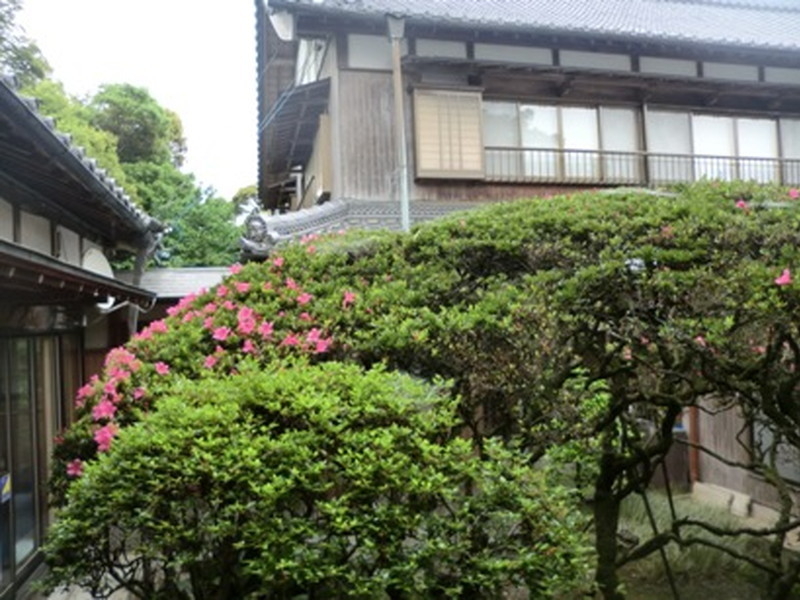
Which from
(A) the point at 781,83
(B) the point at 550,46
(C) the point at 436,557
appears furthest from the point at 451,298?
(A) the point at 781,83

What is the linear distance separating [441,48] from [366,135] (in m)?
2.02

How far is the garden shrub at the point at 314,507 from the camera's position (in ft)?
9.57

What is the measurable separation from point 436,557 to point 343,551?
41 centimetres

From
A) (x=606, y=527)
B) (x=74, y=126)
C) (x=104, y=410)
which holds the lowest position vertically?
(x=606, y=527)

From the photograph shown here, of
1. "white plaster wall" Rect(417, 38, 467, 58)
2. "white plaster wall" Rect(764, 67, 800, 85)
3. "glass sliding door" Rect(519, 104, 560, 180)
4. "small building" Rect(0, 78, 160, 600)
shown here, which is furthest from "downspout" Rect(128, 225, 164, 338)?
"white plaster wall" Rect(764, 67, 800, 85)

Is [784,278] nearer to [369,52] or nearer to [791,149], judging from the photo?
[369,52]

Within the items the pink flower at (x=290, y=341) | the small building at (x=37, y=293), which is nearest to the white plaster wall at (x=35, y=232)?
the small building at (x=37, y=293)

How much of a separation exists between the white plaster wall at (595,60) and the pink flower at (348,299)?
30.8 ft

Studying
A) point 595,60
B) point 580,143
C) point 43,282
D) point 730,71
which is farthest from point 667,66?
point 43,282

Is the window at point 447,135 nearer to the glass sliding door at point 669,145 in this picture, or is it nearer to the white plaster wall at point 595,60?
the white plaster wall at point 595,60

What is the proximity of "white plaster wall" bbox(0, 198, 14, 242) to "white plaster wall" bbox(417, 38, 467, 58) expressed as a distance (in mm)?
7396

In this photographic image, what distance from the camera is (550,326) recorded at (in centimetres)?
404

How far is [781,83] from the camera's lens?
13.2 m

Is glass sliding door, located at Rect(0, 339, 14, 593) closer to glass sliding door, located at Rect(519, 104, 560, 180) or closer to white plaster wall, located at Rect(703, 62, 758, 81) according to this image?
glass sliding door, located at Rect(519, 104, 560, 180)
